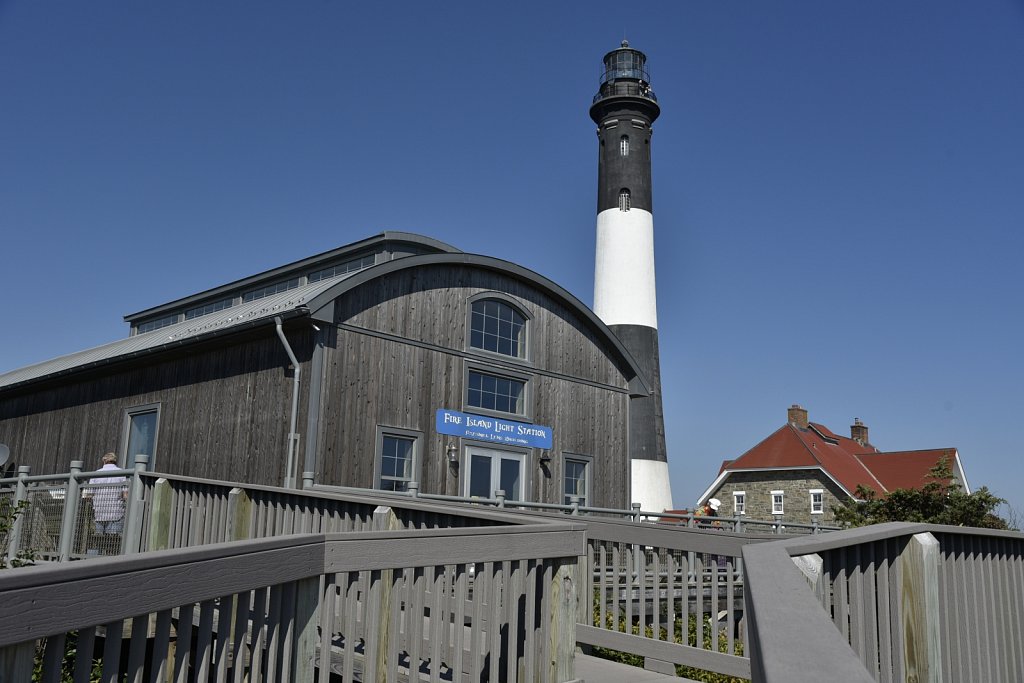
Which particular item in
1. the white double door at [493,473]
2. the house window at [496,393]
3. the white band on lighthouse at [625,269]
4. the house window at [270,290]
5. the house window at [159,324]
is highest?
the white band on lighthouse at [625,269]

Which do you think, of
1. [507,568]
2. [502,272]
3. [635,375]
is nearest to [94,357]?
[502,272]

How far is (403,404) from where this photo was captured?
15.9 meters

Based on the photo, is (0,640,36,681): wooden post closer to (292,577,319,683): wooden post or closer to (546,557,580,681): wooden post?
(292,577,319,683): wooden post

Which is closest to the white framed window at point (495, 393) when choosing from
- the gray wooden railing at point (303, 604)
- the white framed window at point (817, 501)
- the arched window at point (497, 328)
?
the arched window at point (497, 328)

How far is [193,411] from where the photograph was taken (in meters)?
16.5

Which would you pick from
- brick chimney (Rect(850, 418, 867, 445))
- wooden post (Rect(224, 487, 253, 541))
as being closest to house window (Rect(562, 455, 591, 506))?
wooden post (Rect(224, 487, 253, 541))

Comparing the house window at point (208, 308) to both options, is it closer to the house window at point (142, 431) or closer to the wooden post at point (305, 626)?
the house window at point (142, 431)

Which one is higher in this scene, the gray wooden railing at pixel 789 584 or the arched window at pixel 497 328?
the arched window at pixel 497 328

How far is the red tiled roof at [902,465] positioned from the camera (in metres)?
39.3

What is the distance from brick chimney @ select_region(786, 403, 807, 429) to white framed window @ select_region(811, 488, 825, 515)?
4.28 metres

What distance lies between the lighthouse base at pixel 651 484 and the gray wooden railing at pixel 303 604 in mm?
22563

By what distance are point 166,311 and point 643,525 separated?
918 inches

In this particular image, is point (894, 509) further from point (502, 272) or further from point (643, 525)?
point (643, 525)

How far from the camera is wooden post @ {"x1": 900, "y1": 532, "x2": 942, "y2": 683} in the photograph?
4.30 meters
